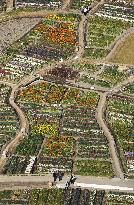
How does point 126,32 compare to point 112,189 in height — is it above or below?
above

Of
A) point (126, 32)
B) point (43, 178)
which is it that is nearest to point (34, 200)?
point (43, 178)

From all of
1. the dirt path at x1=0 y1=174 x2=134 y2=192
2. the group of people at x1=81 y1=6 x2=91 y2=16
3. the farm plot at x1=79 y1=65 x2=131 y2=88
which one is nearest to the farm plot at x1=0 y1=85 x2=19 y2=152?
the dirt path at x1=0 y1=174 x2=134 y2=192

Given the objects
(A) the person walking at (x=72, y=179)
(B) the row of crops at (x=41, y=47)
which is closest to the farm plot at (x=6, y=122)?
(B) the row of crops at (x=41, y=47)

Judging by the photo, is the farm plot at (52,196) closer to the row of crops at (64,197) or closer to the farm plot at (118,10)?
the row of crops at (64,197)

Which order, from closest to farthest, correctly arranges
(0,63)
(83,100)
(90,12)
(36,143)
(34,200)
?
(34,200) → (36,143) → (83,100) → (0,63) → (90,12)

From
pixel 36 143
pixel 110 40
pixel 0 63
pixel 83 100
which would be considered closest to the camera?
pixel 36 143

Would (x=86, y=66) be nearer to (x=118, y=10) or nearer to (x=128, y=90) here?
(x=128, y=90)

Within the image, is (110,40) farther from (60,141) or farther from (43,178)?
(43,178)
